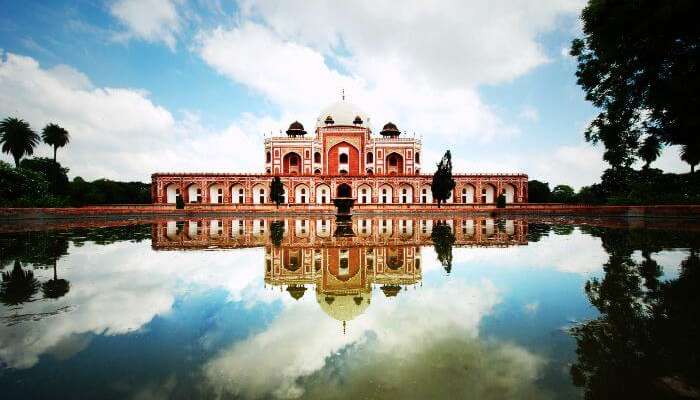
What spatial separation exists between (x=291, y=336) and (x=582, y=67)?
808 inches

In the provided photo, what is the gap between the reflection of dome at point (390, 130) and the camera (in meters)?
50.9

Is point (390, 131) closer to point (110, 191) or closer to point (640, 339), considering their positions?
point (110, 191)

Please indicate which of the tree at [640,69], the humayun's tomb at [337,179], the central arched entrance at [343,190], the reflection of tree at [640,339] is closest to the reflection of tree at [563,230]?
the tree at [640,69]

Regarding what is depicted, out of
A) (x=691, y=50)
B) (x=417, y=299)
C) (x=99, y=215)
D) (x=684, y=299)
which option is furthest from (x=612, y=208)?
(x=99, y=215)

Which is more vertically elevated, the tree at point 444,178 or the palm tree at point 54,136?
the palm tree at point 54,136

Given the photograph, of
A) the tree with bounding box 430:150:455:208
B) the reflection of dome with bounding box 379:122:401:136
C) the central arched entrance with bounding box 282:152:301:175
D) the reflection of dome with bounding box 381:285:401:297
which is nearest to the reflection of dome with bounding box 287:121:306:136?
the central arched entrance with bounding box 282:152:301:175

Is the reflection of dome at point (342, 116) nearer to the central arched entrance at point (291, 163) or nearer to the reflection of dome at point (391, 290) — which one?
the central arched entrance at point (291, 163)

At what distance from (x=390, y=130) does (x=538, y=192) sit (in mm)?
26922

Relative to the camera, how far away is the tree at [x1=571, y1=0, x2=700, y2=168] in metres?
11.6

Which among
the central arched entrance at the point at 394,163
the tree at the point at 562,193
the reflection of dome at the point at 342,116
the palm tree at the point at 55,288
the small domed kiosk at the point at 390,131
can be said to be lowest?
the palm tree at the point at 55,288

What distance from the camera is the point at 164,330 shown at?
3.35 m

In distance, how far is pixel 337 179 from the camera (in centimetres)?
4231

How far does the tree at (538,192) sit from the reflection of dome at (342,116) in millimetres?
28827

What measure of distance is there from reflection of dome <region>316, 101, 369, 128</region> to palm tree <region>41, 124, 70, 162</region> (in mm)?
34166
